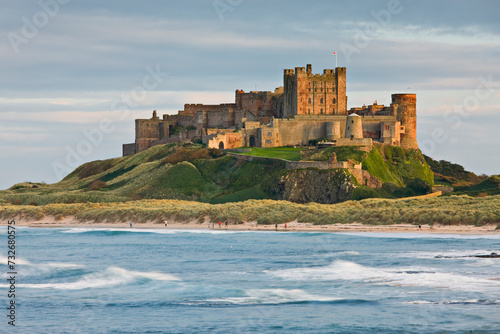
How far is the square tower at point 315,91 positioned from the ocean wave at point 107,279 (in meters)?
60.5

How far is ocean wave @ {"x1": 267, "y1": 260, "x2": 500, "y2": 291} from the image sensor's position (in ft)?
121

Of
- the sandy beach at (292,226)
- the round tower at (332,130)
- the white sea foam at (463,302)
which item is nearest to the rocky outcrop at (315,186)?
the sandy beach at (292,226)

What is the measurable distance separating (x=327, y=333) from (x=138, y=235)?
4370 centimetres

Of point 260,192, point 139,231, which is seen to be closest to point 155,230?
point 139,231

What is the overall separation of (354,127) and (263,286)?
5994 cm

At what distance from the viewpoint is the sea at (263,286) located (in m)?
30.7

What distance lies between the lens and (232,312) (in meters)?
32.7

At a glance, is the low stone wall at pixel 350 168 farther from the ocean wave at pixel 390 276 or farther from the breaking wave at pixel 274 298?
the breaking wave at pixel 274 298

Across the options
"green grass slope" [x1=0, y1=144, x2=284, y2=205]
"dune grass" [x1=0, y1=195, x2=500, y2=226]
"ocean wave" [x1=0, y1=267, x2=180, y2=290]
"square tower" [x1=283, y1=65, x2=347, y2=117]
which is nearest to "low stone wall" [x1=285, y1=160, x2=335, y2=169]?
"green grass slope" [x1=0, y1=144, x2=284, y2=205]

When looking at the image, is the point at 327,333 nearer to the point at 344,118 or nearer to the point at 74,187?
the point at 344,118

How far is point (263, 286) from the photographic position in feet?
125

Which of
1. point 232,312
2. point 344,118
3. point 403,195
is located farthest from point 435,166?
point 232,312

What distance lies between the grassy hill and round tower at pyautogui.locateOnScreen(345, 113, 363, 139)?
291 cm

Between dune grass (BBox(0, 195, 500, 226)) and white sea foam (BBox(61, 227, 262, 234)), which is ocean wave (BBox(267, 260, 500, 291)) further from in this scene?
white sea foam (BBox(61, 227, 262, 234))
